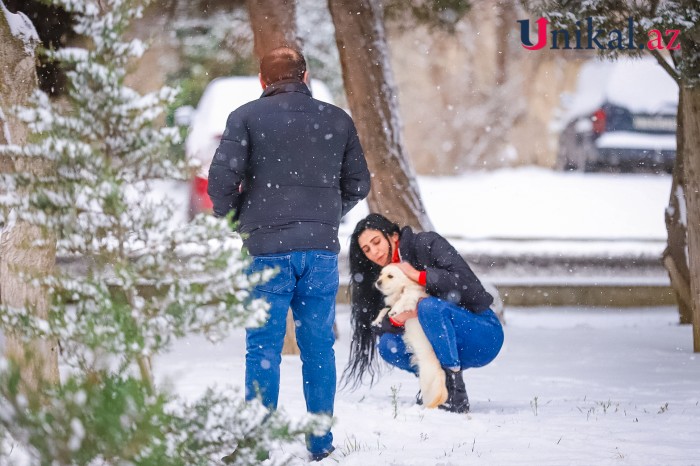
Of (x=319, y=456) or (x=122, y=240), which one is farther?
(x=319, y=456)

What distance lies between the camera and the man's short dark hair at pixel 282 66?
4391mm

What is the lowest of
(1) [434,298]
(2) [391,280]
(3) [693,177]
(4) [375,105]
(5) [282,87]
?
(1) [434,298]

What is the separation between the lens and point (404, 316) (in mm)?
5594

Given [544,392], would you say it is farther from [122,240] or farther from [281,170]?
[122,240]

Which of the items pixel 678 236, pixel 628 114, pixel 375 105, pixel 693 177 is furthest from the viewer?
pixel 628 114

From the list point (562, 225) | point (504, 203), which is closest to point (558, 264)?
point (562, 225)

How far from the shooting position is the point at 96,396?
277 cm

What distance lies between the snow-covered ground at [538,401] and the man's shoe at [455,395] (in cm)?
10

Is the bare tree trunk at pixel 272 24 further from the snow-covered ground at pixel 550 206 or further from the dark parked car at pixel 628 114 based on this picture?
the dark parked car at pixel 628 114

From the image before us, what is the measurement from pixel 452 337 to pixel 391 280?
47 centimetres

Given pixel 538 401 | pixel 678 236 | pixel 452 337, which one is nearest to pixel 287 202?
pixel 452 337

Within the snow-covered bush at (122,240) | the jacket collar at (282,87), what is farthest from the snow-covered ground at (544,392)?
the jacket collar at (282,87)

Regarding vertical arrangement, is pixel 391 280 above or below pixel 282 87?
below

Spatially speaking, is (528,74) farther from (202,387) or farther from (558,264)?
(202,387)
